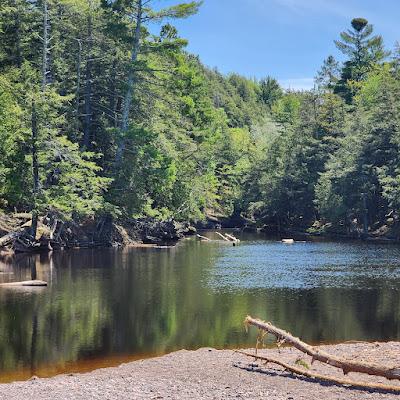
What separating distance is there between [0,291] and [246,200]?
6694 centimetres

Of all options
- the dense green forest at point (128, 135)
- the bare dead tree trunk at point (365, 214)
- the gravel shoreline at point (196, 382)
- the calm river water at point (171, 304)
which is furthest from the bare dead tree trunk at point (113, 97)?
the gravel shoreline at point (196, 382)

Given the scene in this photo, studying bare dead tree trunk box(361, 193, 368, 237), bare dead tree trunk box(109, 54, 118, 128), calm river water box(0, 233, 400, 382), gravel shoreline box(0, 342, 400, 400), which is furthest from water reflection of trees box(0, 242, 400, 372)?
bare dead tree trunk box(361, 193, 368, 237)

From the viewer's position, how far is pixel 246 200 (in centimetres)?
9288

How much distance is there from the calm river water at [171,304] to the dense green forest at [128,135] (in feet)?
27.2

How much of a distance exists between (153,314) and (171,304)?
2182 millimetres

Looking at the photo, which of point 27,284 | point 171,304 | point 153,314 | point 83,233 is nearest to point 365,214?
point 83,233

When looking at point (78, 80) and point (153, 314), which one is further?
point (78, 80)

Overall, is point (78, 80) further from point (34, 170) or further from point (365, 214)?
point (365, 214)

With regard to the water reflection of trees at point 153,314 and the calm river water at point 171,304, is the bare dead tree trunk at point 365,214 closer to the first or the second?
the calm river water at point 171,304

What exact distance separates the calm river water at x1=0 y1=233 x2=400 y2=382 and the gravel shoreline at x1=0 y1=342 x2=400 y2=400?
2.06 metres

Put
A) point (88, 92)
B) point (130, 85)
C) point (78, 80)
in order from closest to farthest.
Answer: point (130, 85) → point (78, 80) → point (88, 92)

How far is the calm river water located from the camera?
1945cm

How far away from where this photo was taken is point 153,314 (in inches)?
960

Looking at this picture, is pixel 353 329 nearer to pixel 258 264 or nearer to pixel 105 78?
pixel 258 264
